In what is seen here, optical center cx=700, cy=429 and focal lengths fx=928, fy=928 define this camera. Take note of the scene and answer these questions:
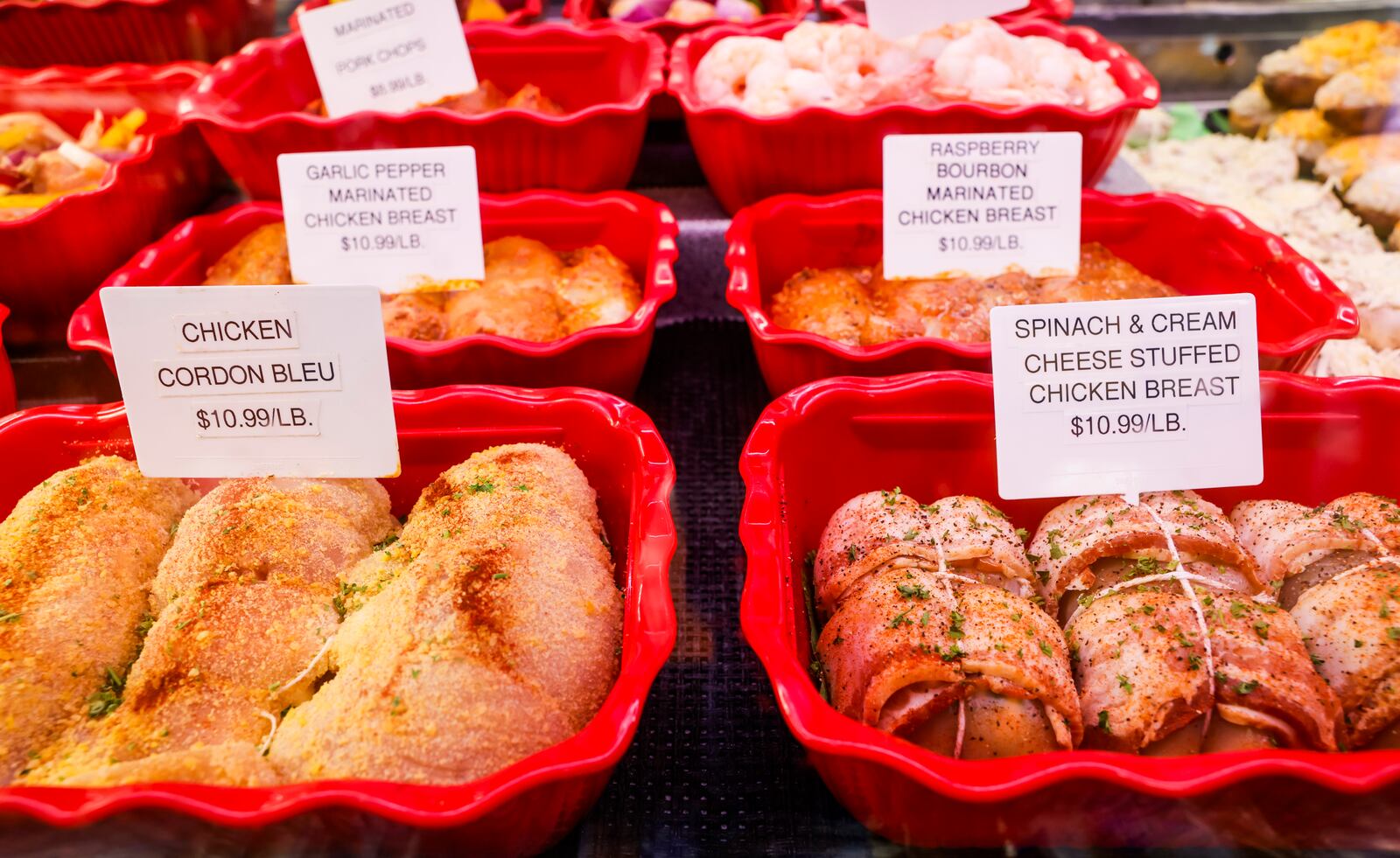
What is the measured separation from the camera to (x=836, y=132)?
2082mm

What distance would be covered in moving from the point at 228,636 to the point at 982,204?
162 centimetres

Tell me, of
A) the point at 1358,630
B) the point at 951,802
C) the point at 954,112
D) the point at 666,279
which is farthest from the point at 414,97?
the point at 1358,630

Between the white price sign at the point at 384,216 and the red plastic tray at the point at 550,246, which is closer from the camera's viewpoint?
the red plastic tray at the point at 550,246

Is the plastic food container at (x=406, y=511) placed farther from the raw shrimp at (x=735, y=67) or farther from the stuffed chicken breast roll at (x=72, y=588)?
the raw shrimp at (x=735, y=67)

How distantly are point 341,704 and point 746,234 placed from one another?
128 centimetres

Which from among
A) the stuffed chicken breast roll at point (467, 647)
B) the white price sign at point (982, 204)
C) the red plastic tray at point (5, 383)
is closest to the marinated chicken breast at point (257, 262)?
the red plastic tray at point (5, 383)

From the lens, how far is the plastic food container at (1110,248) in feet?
5.64

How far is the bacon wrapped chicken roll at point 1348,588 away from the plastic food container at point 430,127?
5.00ft

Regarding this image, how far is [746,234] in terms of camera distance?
2037 mm

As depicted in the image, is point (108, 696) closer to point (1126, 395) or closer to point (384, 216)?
point (384, 216)

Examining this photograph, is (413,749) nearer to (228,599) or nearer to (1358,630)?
(228,599)

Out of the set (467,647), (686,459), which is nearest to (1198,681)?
(467,647)

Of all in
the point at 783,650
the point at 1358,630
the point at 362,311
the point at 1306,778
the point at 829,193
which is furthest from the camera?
the point at 829,193

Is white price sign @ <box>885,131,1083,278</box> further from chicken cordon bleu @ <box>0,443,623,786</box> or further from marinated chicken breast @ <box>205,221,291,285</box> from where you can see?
marinated chicken breast @ <box>205,221,291,285</box>
